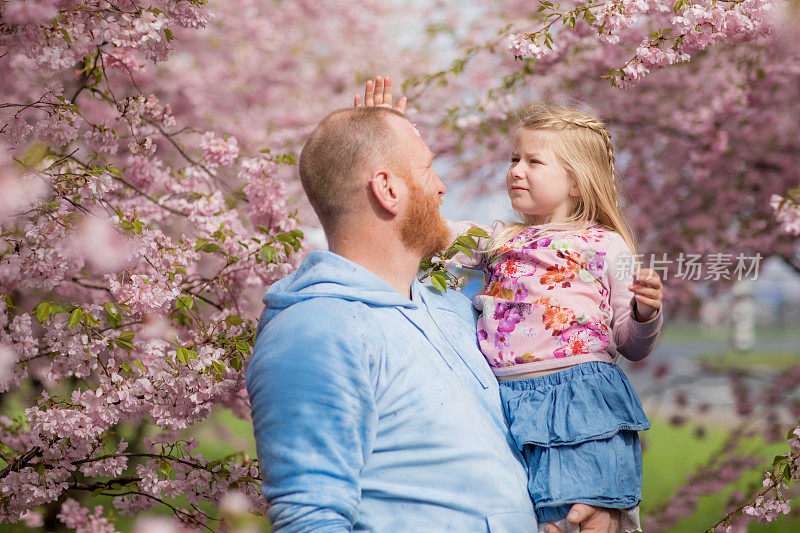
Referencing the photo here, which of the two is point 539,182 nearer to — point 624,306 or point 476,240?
point 476,240

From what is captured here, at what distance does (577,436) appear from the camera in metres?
2.02

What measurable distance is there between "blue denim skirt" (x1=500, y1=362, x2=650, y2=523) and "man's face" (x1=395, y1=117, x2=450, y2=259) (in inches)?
19.8

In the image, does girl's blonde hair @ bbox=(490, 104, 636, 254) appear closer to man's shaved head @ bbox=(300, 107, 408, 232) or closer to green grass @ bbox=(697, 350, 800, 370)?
man's shaved head @ bbox=(300, 107, 408, 232)

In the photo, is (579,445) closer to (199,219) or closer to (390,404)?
(390,404)

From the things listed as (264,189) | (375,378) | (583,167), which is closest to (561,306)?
(583,167)

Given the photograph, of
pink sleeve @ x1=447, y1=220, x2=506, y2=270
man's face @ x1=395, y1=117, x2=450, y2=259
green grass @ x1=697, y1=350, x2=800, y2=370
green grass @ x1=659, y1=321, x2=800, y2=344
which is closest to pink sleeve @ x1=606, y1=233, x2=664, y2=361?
pink sleeve @ x1=447, y1=220, x2=506, y2=270

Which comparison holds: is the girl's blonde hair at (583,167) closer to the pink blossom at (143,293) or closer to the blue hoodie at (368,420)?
the blue hoodie at (368,420)

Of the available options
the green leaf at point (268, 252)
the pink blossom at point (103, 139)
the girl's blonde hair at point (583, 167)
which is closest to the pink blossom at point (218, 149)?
the pink blossom at point (103, 139)

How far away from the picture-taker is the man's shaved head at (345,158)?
6.52 feet

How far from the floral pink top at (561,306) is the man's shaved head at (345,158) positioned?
1.86 ft

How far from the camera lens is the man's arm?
1.60 m

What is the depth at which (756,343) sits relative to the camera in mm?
23531

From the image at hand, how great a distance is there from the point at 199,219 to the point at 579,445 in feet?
5.59

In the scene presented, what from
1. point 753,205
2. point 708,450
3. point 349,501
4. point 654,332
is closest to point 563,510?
point 654,332
